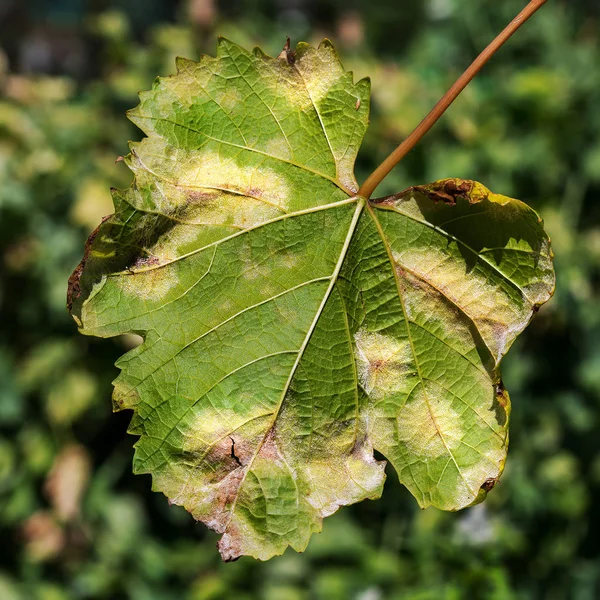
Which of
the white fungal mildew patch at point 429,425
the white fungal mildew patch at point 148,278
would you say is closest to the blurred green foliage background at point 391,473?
the white fungal mildew patch at point 429,425

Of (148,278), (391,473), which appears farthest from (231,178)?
(391,473)

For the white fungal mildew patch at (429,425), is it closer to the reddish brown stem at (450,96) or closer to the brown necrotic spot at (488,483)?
the brown necrotic spot at (488,483)

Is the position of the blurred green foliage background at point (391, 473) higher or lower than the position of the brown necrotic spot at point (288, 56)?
lower

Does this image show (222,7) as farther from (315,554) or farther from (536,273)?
(536,273)

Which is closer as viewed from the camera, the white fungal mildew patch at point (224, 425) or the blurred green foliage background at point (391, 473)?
the white fungal mildew patch at point (224, 425)

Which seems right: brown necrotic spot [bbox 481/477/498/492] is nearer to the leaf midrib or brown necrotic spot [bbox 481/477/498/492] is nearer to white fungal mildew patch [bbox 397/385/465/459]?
white fungal mildew patch [bbox 397/385/465/459]

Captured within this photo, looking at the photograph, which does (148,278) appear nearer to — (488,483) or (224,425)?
(224,425)
